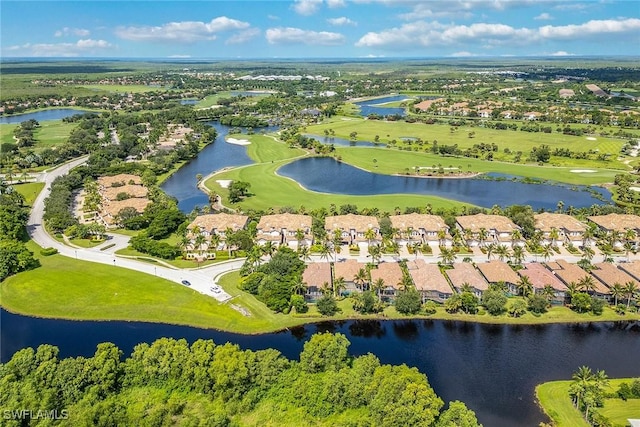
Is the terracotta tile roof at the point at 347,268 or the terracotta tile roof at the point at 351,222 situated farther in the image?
the terracotta tile roof at the point at 351,222

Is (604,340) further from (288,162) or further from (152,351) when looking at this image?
(288,162)

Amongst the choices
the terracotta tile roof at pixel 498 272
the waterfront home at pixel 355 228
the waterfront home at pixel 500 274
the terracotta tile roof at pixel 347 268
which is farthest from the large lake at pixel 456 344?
the waterfront home at pixel 355 228

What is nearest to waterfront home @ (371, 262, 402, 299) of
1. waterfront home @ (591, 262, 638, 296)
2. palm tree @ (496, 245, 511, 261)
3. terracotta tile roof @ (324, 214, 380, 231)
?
terracotta tile roof @ (324, 214, 380, 231)

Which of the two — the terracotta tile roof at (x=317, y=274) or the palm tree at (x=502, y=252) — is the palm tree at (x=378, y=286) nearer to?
the terracotta tile roof at (x=317, y=274)

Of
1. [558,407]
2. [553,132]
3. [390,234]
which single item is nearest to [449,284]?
[390,234]

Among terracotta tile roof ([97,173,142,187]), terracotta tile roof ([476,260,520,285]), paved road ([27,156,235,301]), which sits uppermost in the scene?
terracotta tile roof ([97,173,142,187])

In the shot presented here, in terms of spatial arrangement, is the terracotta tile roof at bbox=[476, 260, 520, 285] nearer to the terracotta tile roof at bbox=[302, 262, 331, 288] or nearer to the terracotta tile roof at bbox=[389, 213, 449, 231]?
the terracotta tile roof at bbox=[389, 213, 449, 231]
